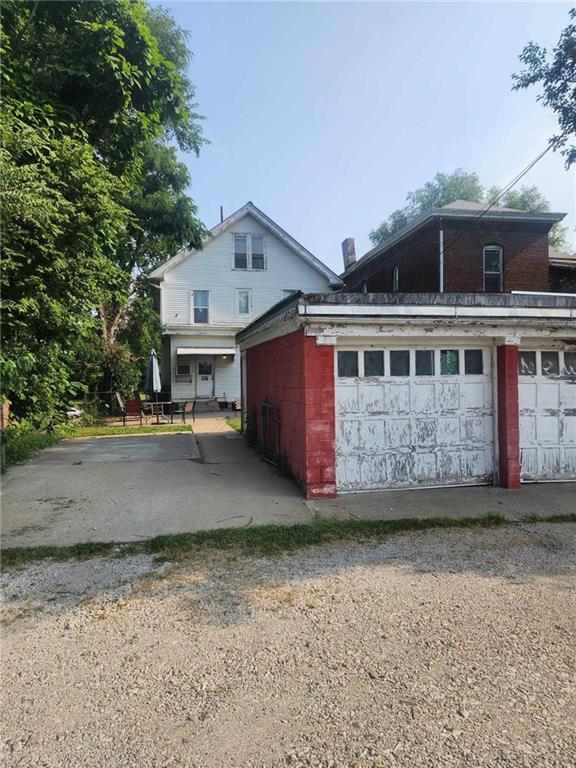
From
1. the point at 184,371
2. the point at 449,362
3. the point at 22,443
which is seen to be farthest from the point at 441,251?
the point at 22,443

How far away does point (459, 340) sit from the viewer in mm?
6996

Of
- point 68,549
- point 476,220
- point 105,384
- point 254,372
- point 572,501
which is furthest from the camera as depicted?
point 105,384

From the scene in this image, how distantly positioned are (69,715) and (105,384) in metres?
19.0

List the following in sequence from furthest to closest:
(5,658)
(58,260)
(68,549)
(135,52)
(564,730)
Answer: (135,52) → (58,260) → (68,549) → (5,658) → (564,730)

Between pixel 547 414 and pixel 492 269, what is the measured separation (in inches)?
455

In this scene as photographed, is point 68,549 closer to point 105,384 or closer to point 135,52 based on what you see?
point 135,52

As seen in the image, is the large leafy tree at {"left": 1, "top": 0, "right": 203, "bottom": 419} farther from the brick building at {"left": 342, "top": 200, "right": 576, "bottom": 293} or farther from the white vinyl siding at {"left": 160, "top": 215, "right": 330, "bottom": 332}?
the white vinyl siding at {"left": 160, "top": 215, "right": 330, "bottom": 332}

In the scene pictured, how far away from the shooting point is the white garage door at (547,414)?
7246mm

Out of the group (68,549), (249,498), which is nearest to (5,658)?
(68,549)

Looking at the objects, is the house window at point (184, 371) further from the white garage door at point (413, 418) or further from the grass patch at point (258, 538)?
the grass patch at point (258, 538)

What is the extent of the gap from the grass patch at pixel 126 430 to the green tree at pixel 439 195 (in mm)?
32345

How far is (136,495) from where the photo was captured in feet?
21.8

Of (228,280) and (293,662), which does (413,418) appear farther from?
Answer: (228,280)

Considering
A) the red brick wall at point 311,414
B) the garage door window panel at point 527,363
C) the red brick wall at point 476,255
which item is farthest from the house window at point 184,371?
the garage door window panel at point 527,363
